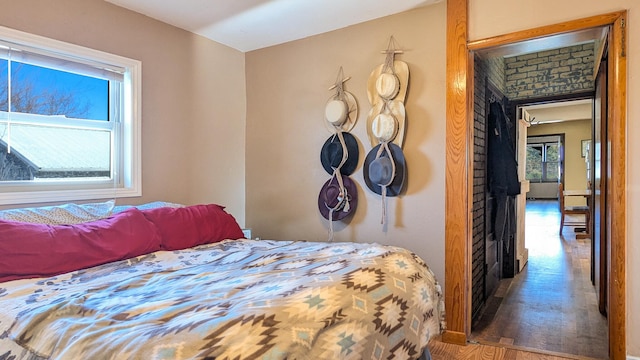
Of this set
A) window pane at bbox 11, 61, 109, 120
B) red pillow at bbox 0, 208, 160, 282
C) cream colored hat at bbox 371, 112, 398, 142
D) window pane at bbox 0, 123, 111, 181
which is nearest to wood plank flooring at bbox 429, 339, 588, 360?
cream colored hat at bbox 371, 112, 398, 142

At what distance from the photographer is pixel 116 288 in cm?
148

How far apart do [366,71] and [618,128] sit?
1.58 m

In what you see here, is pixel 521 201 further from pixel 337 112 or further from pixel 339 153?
pixel 337 112

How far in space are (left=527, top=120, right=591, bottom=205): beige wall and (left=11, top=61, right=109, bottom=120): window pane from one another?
10.7 m

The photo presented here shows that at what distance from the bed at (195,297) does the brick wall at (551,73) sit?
3230 millimetres

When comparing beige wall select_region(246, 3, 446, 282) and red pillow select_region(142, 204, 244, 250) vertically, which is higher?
beige wall select_region(246, 3, 446, 282)

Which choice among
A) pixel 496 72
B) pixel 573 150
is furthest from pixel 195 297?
pixel 573 150

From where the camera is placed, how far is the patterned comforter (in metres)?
1.00

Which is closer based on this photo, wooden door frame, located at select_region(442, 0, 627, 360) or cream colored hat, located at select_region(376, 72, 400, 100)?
wooden door frame, located at select_region(442, 0, 627, 360)

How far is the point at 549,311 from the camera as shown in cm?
317

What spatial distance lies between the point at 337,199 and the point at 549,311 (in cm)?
195

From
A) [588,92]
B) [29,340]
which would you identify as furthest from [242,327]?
[588,92]

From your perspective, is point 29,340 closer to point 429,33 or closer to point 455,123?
point 455,123

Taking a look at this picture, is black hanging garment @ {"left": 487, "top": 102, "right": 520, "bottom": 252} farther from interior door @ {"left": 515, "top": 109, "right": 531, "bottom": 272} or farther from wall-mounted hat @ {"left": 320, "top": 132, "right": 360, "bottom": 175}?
wall-mounted hat @ {"left": 320, "top": 132, "right": 360, "bottom": 175}
